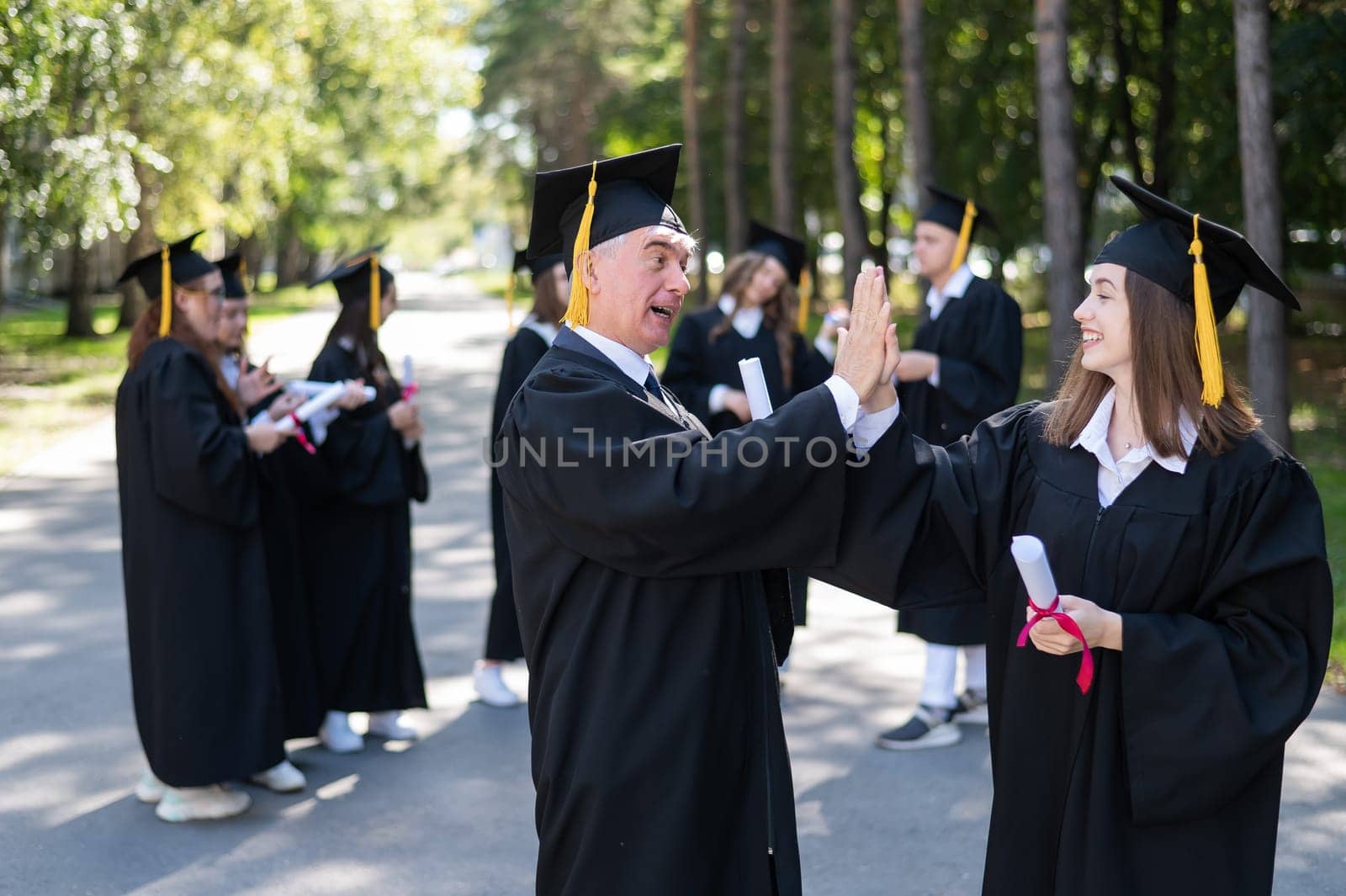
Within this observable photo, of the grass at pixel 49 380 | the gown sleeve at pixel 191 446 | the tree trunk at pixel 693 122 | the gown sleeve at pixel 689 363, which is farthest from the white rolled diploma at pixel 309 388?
the tree trunk at pixel 693 122

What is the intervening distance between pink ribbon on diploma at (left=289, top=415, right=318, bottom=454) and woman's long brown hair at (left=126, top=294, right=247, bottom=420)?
30 cm

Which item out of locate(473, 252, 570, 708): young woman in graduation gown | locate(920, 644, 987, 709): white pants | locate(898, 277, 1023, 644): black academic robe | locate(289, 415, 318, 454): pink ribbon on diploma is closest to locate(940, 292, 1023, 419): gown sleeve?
locate(898, 277, 1023, 644): black academic robe

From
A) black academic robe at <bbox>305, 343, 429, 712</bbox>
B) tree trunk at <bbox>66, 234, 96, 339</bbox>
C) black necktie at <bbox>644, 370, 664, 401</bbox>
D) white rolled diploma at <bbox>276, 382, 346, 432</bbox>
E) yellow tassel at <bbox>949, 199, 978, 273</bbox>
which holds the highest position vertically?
tree trunk at <bbox>66, 234, 96, 339</bbox>

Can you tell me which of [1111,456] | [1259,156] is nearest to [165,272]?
[1111,456]

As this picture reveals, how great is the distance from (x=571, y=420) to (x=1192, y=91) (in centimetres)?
1910

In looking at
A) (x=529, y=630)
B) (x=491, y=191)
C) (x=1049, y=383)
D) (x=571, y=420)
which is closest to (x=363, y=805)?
(x=529, y=630)

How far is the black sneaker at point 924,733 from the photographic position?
19.8ft

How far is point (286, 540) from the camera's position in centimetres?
570

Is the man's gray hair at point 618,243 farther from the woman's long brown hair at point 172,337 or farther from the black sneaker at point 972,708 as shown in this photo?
the black sneaker at point 972,708

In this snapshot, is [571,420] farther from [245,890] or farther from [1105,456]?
[245,890]

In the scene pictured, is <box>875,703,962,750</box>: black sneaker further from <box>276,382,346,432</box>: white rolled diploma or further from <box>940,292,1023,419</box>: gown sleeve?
<box>276,382,346,432</box>: white rolled diploma

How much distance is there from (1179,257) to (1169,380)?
11.2 inches

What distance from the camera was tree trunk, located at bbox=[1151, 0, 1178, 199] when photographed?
20.9 metres

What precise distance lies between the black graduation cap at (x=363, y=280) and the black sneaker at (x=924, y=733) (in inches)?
118
